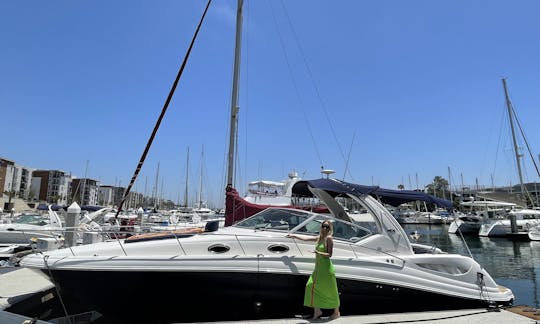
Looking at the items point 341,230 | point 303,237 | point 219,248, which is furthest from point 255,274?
point 341,230

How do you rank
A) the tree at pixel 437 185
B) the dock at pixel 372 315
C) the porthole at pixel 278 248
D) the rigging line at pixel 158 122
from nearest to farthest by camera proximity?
the dock at pixel 372 315
the porthole at pixel 278 248
the rigging line at pixel 158 122
the tree at pixel 437 185

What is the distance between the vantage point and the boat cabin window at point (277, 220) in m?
7.18

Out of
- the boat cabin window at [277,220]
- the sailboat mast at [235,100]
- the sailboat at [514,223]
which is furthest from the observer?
the sailboat at [514,223]

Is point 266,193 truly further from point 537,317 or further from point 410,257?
point 537,317

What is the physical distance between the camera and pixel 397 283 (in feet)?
21.2

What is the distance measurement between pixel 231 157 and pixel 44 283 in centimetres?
611

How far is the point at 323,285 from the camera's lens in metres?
5.45

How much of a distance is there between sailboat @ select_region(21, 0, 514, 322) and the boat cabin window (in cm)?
3

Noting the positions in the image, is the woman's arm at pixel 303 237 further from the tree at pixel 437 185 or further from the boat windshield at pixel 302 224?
the tree at pixel 437 185

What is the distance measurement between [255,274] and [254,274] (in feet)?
0.05

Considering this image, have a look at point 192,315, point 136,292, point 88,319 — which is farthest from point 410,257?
point 88,319

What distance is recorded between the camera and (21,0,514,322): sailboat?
5.60m

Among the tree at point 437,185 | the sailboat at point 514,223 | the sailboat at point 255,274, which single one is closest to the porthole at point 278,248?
the sailboat at point 255,274

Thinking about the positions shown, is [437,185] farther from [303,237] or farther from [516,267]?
[303,237]
